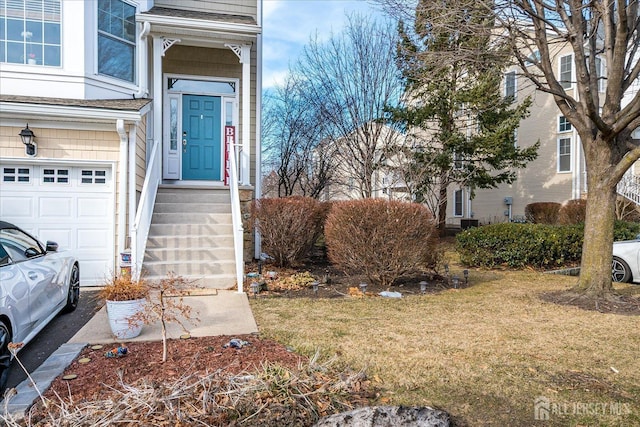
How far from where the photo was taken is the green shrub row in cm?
966

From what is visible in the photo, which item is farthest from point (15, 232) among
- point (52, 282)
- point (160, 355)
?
point (160, 355)

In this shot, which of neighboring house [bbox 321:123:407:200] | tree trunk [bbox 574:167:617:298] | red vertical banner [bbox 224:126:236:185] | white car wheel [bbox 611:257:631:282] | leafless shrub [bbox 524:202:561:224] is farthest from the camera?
leafless shrub [bbox 524:202:561:224]

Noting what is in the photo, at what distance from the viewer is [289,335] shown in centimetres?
471

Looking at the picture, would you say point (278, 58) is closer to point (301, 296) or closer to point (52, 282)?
point (301, 296)

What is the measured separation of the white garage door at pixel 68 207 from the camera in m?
7.62

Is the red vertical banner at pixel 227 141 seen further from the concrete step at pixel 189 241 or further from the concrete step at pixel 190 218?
the concrete step at pixel 189 241

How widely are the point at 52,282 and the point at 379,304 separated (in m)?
4.32

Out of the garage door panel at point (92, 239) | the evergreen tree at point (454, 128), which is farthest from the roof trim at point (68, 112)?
the evergreen tree at point (454, 128)

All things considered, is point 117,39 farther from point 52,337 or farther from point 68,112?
point 52,337

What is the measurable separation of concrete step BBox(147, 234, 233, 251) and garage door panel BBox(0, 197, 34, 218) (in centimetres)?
217

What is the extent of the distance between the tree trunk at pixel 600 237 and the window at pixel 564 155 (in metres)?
13.2

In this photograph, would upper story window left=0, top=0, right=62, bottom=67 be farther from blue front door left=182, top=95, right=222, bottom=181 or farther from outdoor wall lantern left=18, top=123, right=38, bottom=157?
blue front door left=182, top=95, right=222, bottom=181

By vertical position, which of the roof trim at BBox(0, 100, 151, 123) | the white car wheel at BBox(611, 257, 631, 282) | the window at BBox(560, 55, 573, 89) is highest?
the window at BBox(560, 55, 573, 89)

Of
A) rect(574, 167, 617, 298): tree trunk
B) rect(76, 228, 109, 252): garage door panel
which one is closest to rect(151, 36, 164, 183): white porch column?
rect(76, 228, 109, 252): garage door panel
